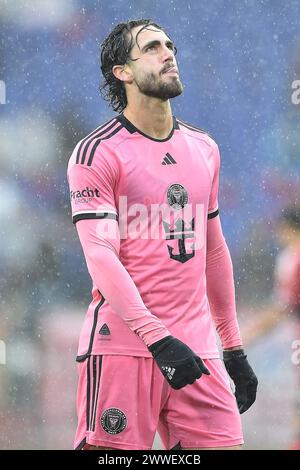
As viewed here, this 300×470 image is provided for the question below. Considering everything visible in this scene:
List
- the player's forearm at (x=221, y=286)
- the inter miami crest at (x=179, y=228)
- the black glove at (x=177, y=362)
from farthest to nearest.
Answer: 1. the player's forearm at (x=221, y=286)
2. the inter miami crest at (x=179, y=228)
3. the black glove at (x=177, y=362)

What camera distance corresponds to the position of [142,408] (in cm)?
351

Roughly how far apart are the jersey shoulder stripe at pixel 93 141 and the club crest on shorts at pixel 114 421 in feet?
2.77

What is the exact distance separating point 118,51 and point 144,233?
72 cm

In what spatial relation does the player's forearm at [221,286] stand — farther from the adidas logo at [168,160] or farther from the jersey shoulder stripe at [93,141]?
the jersey shoulder stripe at [93,141]

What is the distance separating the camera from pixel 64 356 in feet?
21.2

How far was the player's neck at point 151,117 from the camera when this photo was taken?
3.72 m

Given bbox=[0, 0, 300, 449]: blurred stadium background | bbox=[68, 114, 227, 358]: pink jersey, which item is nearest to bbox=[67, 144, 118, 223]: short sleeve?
bbox=[68, 114, 227, 358]: pink jersey

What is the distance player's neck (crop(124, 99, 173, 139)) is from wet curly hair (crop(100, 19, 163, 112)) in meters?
0.16

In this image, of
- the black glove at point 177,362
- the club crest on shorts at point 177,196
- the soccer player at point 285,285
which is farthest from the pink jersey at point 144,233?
the soccer player at point 285,285

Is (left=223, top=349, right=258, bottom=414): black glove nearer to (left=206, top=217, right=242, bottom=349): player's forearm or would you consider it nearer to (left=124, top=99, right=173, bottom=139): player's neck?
(left=206, top=217, right=242, bottom=349): player's forearm

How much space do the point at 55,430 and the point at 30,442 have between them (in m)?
0.17

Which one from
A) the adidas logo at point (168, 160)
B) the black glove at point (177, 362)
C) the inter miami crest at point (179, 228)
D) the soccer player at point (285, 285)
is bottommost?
the soccer player at point (285, 285)

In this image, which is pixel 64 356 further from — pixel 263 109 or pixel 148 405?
pixel 148 405

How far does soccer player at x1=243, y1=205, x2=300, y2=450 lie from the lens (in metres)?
6.45
